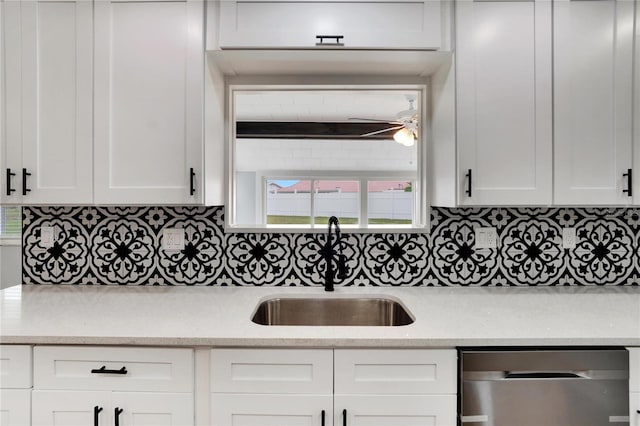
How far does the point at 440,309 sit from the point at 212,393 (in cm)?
88

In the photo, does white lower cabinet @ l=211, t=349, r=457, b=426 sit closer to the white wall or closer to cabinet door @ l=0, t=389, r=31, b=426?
cabinet door @ l=0, t=389, r=31, b=426

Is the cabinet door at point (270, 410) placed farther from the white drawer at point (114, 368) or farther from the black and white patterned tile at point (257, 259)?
the black and white patterned tile at point (257, 259)

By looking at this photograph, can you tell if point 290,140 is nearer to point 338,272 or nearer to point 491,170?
point 338,272

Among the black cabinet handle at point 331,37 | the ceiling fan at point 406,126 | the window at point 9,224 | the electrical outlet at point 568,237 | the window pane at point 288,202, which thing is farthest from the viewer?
the window at point 9,224

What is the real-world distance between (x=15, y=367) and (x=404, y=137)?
191 centimetres

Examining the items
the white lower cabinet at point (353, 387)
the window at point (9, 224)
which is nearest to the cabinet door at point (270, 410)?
the white lower cabinet at point (353, 387)

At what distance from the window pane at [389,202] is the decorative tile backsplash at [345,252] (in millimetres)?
217

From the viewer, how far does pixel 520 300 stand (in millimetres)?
1561

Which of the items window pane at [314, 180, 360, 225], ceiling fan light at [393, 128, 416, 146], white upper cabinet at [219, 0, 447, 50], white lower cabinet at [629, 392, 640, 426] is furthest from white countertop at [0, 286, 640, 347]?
white upper cabinet at [219, 0, 447, 50]

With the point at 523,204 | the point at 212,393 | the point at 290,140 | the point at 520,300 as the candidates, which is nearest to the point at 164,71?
the point at 290,140

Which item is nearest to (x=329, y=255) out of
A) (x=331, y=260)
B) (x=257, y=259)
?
(x=331, y=260)

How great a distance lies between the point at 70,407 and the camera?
3.81ft

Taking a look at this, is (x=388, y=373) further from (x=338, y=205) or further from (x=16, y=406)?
(x=338, y=205)

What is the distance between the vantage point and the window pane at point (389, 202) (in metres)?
2.02
